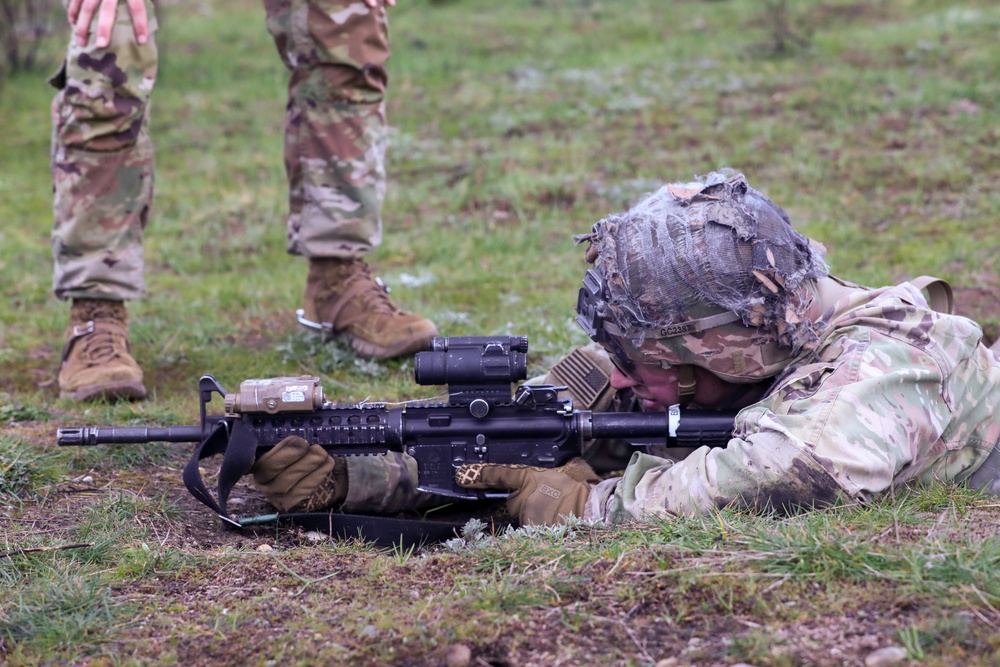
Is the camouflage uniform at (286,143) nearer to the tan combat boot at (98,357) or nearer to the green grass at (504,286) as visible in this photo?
the tan combat boot at (98,357)

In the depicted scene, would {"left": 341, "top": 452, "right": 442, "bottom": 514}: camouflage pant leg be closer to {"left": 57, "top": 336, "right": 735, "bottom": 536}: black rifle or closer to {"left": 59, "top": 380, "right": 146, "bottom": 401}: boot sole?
{"left": 57, "top": 336, "right": 735, "bottom": 536}: black rifle

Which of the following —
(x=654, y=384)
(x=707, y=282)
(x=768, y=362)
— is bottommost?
(x=654, y=384)

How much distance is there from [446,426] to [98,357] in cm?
214

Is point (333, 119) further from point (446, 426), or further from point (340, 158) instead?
point (446, 426)

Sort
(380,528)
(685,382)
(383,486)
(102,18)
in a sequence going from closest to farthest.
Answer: (685,382)
(380,528)
(383,486)
(102,18)

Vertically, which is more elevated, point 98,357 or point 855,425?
point 855,425

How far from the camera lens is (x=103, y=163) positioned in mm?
4891

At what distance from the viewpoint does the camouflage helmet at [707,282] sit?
10.6 ft

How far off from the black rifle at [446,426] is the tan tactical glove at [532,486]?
33 mm

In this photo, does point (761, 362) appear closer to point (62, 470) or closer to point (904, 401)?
point (904, 401)

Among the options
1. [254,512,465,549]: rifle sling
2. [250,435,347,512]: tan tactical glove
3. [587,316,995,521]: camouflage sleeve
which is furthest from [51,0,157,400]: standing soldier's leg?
[587,316,995,521]: camouflage sleeve

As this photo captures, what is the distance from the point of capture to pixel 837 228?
7488 millimetres

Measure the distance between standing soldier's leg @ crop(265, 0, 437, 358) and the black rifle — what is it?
5.30ft

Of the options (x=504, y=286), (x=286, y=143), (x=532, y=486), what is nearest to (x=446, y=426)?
(x=532, y=486)
